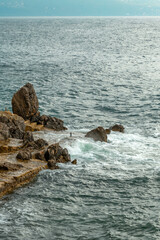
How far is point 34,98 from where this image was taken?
37844mm

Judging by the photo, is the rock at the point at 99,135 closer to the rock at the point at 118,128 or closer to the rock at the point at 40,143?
the rock at the point at 118,128

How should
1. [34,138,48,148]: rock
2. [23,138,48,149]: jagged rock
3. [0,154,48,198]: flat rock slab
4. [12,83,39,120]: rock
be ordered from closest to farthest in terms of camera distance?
[0,154,48,198]: flat rock slab → [23,138,48,149]: jagged rock → [34,138,48,148]: rock → [12,83,39,120]: rock

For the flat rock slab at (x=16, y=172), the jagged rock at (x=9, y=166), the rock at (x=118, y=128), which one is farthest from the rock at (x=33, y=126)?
the jagged rock at (x=9, y=166)

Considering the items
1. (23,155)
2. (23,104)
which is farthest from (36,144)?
(23,104)

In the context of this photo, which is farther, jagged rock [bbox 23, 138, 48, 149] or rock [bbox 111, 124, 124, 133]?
rock [bbox 111, 124, 124, 133]

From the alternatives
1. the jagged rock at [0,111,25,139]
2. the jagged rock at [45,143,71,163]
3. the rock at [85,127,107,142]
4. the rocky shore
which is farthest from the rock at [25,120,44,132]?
the jagged rock at [45,143,71,163]

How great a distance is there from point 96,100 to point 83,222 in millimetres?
32256

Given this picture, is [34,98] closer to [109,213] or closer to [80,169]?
[80,169]

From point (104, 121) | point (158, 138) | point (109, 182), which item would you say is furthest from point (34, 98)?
point (109, 182)

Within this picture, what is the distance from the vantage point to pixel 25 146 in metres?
28.0

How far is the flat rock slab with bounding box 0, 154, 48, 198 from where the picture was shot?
2200 cm

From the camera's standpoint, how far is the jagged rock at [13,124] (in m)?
30.8

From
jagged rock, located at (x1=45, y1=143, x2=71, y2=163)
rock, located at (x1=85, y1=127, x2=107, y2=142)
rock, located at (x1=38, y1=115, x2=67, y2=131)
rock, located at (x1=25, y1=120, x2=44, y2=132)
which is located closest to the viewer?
jagged rock, located at (x1=45, y1=143, x2=71, y2=163)

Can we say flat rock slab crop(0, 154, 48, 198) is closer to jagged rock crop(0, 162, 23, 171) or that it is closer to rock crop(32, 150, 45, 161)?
jagged rock crop(0, 162, 23, 171)
